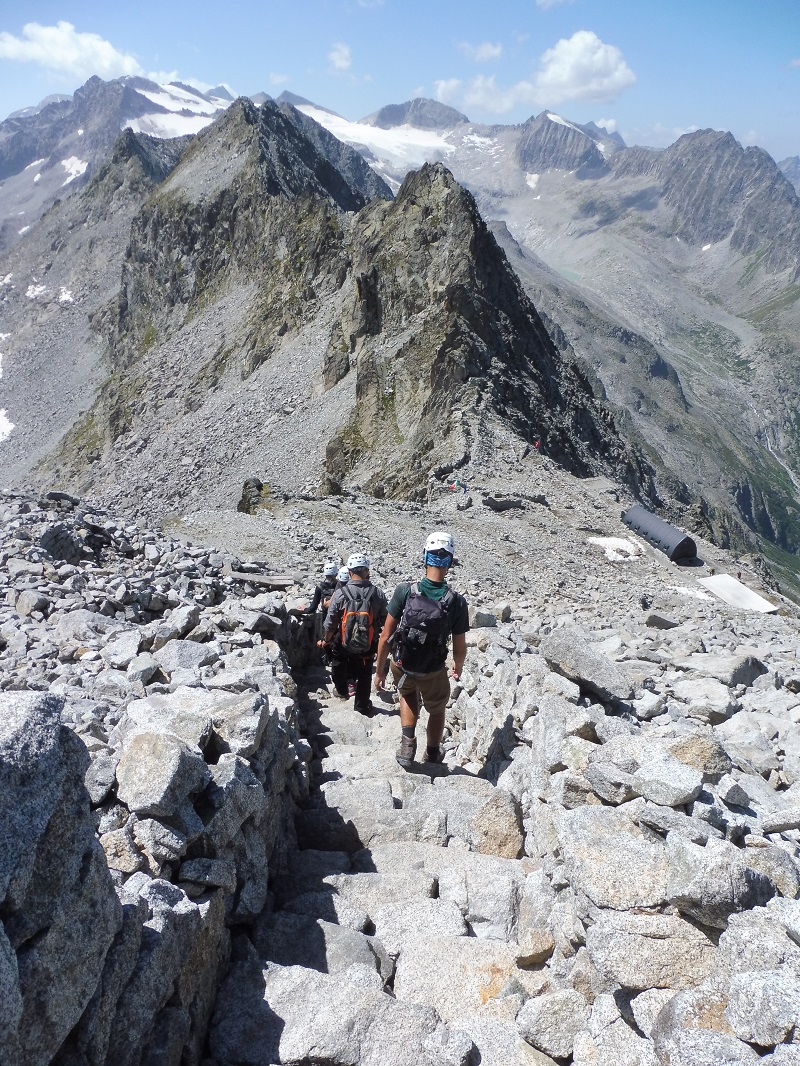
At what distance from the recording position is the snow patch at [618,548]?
31.1 metres

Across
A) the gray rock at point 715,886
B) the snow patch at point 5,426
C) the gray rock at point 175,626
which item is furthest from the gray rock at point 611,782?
the snow patch at point 5,426

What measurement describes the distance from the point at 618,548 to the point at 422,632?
25.0 meters

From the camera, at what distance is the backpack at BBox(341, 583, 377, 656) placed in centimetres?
1134

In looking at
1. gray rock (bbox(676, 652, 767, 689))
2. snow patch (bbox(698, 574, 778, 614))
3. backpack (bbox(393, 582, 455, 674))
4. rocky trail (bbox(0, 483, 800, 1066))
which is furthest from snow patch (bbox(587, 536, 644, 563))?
backpack (bbox(393, 582, 455, 674))

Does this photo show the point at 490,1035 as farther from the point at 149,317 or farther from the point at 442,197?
the point at 149,317

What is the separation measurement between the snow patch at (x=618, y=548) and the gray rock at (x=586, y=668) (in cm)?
2291

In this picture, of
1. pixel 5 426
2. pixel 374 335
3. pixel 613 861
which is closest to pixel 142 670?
pixel 613 861

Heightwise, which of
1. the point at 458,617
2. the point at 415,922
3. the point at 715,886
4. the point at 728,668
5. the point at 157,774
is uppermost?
the point at 458,617

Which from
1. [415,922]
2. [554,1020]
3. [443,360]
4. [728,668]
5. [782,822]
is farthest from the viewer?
[443,360]

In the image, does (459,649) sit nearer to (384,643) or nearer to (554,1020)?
(384,643)

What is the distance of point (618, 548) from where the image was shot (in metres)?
32.0

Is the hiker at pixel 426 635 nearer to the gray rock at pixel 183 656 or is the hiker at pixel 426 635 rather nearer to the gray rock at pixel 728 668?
the gray rock at pixel 183 656

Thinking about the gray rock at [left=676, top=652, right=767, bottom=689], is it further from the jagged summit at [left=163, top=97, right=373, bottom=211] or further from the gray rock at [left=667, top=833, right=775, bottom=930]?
the jagged summit at [left=163, top=97, right=373, bottom=211]

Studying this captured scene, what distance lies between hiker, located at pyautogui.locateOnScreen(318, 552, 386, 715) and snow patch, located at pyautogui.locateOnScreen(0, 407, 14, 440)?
108739mm
